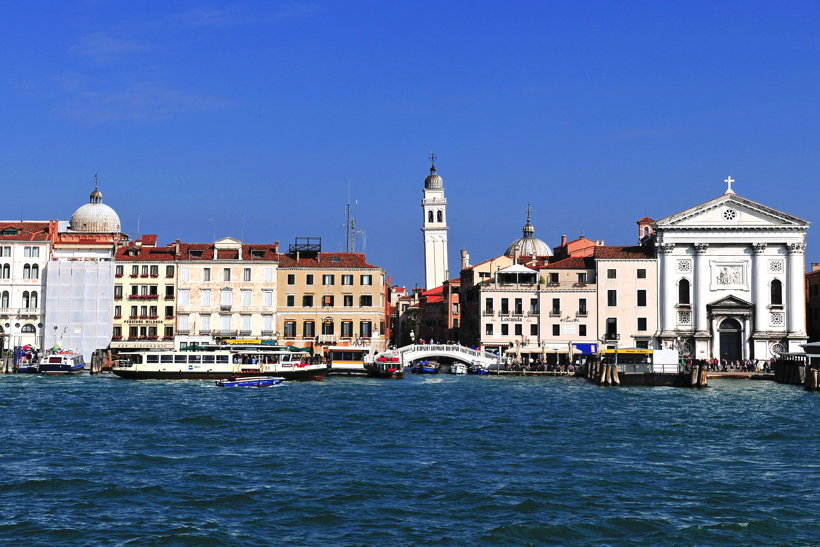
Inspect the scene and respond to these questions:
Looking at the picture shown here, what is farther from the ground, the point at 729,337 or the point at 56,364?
the point at 729,337

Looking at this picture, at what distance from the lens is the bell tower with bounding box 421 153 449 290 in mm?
112938

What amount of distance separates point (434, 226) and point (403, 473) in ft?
293

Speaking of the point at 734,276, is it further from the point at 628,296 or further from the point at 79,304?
the point at 79,304

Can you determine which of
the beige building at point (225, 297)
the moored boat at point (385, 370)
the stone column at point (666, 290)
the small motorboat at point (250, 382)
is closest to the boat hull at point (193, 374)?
the small motorboat at point (250, 382)

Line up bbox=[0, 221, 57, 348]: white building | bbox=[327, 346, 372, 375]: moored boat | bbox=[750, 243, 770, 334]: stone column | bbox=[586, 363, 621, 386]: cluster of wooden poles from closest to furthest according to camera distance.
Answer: bbox=[586, 363, 621, 386]: cluster of wooden poles → bbox=[327, 346, 372, 375]: moored boat → bbox=[0, 221, 57, 348]: white building → bbox=[750, 243, 770, 334]: stone column

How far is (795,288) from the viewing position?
67562mm

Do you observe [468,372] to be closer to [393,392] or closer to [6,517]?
[393,392]

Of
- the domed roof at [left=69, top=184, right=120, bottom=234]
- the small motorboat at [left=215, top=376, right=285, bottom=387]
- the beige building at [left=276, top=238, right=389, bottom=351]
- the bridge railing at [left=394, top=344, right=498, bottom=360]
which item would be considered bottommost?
the small motorboat at [left=215, top=376, right=285, bottom=387]

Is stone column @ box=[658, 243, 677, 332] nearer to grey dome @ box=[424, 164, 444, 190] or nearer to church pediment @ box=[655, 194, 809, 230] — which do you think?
church pediment @ box=[655, 194, 809, 230]

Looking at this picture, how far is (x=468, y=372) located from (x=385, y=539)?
51180 mm

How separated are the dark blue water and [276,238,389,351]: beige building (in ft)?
84.2

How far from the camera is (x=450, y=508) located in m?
20.1

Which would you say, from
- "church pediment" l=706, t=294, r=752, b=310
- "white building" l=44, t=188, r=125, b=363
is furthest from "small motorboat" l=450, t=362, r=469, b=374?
"white building" l=44, t=188, r=125, b=363

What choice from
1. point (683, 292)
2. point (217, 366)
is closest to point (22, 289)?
point (217, 366)
